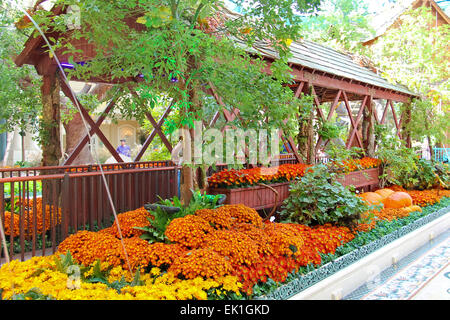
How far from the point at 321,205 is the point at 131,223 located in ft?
9.42

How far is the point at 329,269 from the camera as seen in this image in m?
4.63

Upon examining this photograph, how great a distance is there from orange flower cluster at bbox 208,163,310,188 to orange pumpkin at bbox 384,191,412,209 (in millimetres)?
2866

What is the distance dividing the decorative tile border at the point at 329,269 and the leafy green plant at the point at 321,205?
0.53 meters

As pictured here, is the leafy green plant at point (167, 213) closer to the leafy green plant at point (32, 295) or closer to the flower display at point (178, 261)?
the flower display at point (178, 261)

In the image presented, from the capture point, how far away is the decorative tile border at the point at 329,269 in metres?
3.80

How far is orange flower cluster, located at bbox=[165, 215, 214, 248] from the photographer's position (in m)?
3.96

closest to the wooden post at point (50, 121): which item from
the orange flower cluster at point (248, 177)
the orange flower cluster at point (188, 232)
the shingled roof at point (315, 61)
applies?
the orange flower cluster at point (248, 177)

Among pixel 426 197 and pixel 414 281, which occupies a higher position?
pixel 426 197

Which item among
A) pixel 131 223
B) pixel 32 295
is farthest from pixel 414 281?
pixel 32 295

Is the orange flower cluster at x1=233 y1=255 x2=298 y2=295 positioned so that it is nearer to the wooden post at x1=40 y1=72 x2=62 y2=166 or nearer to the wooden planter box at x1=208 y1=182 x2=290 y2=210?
the wooden planter box at x1=208 y1=182 x2=290 y2=210

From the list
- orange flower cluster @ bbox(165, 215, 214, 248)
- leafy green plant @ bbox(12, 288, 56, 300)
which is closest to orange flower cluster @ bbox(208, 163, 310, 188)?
orange flower cluster @ bbox(165, 215, 214, 248)

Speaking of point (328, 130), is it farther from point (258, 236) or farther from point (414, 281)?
point (258, 236)
